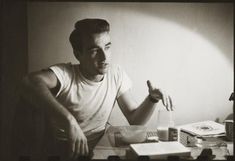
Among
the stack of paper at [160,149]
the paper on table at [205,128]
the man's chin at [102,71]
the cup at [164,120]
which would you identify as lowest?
the stack of paper at [160,149]

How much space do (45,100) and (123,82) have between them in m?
0.44

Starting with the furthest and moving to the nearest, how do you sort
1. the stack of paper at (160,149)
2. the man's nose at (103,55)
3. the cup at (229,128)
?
the man's nose at (103,55) → the cup at (229,128) → the stack of paper at (160,149)

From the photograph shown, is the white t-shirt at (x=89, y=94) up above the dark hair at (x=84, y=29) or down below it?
below

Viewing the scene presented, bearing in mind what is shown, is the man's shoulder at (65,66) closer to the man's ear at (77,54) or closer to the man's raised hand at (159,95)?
the man's ear at (77,54)

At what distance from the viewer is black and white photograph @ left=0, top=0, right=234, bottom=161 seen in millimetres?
2021

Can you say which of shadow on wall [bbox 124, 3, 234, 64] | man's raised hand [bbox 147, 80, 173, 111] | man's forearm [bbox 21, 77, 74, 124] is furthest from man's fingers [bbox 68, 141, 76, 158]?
shadow on wall [bbox 124, 3, 234, 64]

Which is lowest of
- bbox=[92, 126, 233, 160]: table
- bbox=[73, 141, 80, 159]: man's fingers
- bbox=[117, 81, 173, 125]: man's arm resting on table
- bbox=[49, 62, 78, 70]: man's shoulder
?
bbox=[73, 141, 80, 159]: man's fingers

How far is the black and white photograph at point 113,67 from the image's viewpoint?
2.02 m

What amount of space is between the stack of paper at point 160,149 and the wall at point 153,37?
24 centimetres

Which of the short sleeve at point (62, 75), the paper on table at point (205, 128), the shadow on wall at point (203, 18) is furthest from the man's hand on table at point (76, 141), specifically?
the shadow on wall at point (203, 18)

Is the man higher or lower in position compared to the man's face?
lower

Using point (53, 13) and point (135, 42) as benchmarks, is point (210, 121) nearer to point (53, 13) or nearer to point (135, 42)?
point (135, 42)

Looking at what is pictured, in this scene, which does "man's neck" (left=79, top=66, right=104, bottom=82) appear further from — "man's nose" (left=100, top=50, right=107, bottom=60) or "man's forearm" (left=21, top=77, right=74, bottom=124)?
"man's forearm" (left=21, top=77, right=74, bottom=124)

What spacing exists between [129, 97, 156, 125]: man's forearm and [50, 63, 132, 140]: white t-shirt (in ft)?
0.41
